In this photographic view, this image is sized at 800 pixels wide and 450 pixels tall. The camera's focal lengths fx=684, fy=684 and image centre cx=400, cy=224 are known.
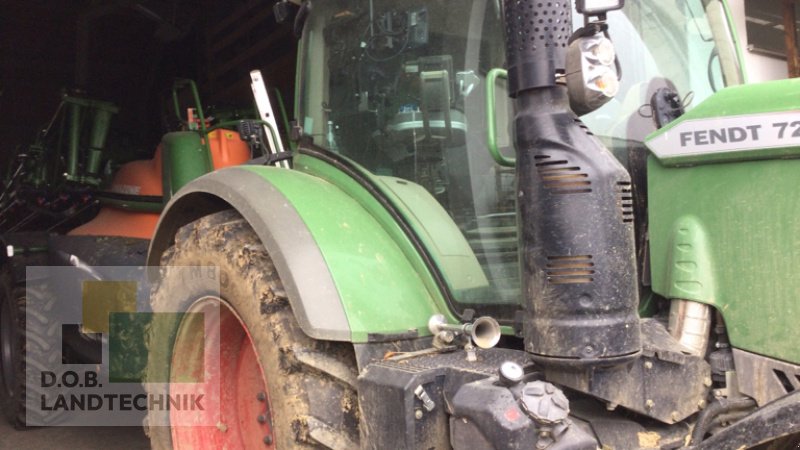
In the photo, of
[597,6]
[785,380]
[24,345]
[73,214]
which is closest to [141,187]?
[73,214]

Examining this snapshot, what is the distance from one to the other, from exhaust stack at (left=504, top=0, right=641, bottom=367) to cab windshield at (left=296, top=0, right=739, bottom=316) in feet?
Answer: 1.29

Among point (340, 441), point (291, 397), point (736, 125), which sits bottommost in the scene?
point (340, 441)

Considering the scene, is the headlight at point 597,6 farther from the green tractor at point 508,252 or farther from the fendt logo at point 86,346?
the fendt logo at point 86,346

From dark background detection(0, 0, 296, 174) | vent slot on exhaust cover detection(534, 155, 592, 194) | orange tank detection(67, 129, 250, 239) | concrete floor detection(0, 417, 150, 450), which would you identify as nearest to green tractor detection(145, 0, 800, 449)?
vent slot on exhaust cover detection(534, 155, 592, 194)

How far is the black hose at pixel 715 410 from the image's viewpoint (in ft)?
5.84

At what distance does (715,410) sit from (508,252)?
748mm

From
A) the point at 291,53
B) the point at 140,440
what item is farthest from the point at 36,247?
the point at 291,53

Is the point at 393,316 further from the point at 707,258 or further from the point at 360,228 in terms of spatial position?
the point at 707,258

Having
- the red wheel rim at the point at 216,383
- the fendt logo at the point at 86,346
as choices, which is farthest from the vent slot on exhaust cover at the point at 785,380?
the fendt logo at the point at 86,346

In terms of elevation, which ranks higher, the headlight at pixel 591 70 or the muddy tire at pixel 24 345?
the headlight at pixel 591 70

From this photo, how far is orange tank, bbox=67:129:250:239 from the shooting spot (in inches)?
197

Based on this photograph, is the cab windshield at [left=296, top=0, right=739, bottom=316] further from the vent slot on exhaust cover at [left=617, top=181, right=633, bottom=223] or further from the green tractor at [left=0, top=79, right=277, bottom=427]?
the green tractor at [left=0, top=79, right=277, bottom=427]

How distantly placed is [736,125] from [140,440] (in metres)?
3.99

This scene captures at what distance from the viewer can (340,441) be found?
1.96 m
